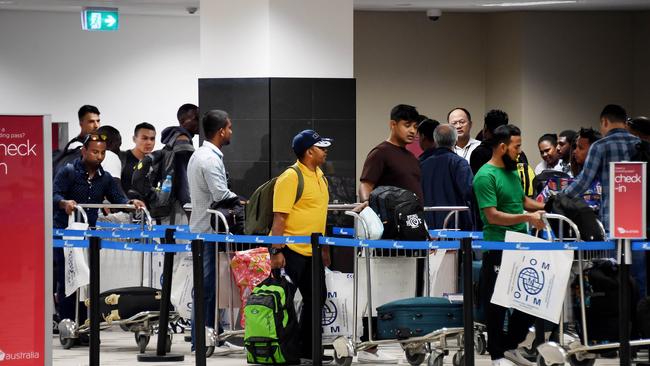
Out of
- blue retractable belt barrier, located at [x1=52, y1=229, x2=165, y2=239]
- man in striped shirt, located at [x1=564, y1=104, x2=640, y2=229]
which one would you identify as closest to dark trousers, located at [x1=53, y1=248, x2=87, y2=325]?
blue retractable belt barrier, located at [x1=52, y1=229, x2=165, y2=239]

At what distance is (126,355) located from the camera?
1092 centimetres

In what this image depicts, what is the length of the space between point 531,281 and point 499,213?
67cm

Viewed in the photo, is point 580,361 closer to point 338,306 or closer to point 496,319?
point 496,319

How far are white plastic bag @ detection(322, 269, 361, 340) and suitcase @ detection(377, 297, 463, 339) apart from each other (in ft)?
1.71

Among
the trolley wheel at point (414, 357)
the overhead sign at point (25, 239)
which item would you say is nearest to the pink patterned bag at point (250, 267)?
the trolley wheel at point (414, 357)

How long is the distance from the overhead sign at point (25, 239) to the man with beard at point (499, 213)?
3290mm

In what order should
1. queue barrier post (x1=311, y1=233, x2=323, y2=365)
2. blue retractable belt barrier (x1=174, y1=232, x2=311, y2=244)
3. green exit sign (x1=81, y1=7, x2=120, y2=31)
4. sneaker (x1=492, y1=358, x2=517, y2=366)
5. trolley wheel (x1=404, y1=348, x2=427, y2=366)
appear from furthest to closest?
green exit sign (x1=81, y1=7, x2=120, y2=31)
trolley wheel (x1=404, y1=348, x2=427, y2=366)
blue retractable belt barrier (x1=174, y1=232, x2=311, y2=244)
sneaker (x1=492, y1=358, x2=517, y2=366)
queue barrier post (x1=311, y1=233, x2=323, y2=365)

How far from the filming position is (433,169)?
461 inches

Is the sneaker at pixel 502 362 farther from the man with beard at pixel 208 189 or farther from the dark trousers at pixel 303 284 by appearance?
the man with beard at pixel 208 189

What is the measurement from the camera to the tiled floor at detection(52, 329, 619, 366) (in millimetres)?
10312

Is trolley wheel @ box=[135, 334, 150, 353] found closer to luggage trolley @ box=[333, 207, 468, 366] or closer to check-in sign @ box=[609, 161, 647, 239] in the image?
luggage trolley @ box=[333, 207, 468, 366]

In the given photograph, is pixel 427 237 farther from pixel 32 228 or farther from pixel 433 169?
pixel 32 228

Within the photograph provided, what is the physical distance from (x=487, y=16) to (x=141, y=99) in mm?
5464

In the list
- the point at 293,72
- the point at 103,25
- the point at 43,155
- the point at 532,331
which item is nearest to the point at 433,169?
the point at 532,331
